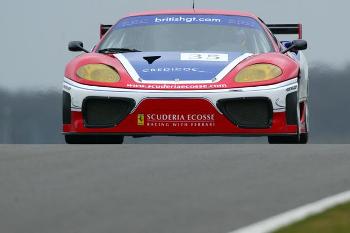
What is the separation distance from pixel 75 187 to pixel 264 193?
1070 millimetres

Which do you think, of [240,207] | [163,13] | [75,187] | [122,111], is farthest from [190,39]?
[240,207]

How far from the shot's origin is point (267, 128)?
32.7 ft

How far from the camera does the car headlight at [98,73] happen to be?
10094 millimetres

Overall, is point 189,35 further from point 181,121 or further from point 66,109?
point 66,109

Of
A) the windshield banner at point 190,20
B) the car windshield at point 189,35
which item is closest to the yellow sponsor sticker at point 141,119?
the car windshield at point 189,35

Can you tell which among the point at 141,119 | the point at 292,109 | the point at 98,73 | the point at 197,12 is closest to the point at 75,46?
the point at 197,12

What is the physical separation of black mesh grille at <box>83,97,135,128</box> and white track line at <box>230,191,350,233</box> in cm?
442

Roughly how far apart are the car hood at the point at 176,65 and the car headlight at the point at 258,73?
0.68 ft

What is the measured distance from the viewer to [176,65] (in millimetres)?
10195

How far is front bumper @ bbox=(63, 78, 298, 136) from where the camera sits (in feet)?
32.4

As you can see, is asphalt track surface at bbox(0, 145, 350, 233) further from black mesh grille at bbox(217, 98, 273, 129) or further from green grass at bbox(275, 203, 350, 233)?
black mesh grille at bbox(217, 98, 273, 129)

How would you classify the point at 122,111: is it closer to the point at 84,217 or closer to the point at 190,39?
the point at 190,39

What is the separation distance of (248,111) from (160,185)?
12.4ft

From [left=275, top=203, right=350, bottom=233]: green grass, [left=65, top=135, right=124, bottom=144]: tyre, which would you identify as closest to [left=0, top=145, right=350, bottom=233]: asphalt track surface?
[left=275, top=203, right=350, bottom=233]: green grass
